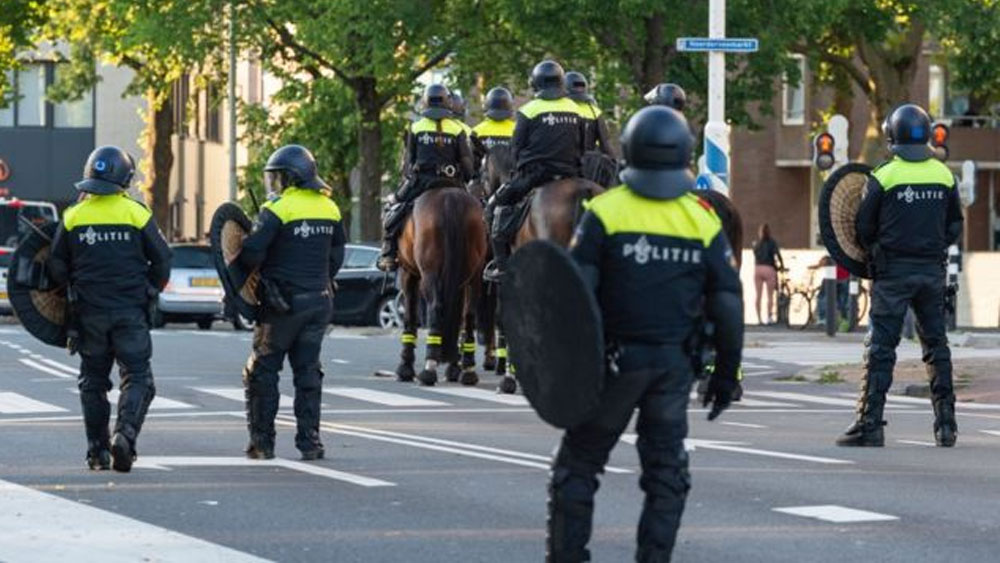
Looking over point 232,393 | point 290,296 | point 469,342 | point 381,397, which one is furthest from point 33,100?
point 290,296

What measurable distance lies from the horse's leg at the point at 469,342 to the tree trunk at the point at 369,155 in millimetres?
27867

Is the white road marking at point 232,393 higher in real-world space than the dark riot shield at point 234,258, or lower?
lower

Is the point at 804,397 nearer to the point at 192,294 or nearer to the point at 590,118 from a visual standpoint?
the point at 590,118

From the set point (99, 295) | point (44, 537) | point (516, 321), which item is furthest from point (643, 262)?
A: point (99, 295)

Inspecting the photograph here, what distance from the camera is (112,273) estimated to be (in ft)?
46.1

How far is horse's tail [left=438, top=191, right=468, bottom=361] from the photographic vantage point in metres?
21.5

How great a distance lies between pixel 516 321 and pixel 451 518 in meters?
2.83

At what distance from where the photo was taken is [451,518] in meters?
11.9

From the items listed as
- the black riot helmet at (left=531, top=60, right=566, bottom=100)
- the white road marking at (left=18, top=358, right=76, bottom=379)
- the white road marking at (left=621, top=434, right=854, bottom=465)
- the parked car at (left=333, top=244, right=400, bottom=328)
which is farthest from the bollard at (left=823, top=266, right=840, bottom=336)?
the white road marking at (left=621, top=434, right=854, bottom=465)

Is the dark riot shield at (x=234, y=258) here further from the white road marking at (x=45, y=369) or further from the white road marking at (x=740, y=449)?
the white road marking at (x=45, y=369)

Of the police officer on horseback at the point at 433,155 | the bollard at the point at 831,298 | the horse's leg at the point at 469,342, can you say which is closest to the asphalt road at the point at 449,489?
the horse's leg at the point at 469,342

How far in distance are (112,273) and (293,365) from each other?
4.38 ft

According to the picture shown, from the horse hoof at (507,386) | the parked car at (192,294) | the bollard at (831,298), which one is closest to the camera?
the horse hoof at (507,386)

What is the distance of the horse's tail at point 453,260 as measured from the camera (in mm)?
21547
